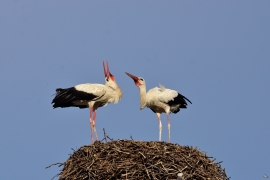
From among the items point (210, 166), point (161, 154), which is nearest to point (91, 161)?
point (161, 154)

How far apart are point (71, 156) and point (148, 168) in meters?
1.30

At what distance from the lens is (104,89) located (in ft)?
40.2

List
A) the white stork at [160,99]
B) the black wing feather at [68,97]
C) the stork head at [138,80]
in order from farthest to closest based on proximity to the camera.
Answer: the stork head at [138,80] → the white stork at [160,99] → the black wing feather at [68,97]

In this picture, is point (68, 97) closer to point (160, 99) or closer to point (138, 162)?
point (160, 99)

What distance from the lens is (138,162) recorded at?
30.7ft

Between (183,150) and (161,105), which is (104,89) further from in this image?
(183,150)

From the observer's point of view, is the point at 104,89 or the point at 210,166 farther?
the point at 104,89

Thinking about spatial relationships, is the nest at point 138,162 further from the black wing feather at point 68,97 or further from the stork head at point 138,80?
the stork head at point 138,80

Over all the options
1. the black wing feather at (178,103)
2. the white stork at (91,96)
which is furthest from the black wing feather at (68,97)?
the black wing feather at (178,103)

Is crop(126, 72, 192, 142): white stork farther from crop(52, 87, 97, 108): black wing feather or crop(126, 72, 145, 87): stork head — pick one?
crop(52, 87, 97, 108): black wing feather

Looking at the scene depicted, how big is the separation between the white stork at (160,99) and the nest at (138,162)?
2761 mm

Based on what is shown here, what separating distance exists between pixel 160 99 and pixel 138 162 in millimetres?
3387

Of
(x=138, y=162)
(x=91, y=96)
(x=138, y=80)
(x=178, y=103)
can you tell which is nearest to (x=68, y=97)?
(x=91, y=96)

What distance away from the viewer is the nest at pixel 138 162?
9.20m
